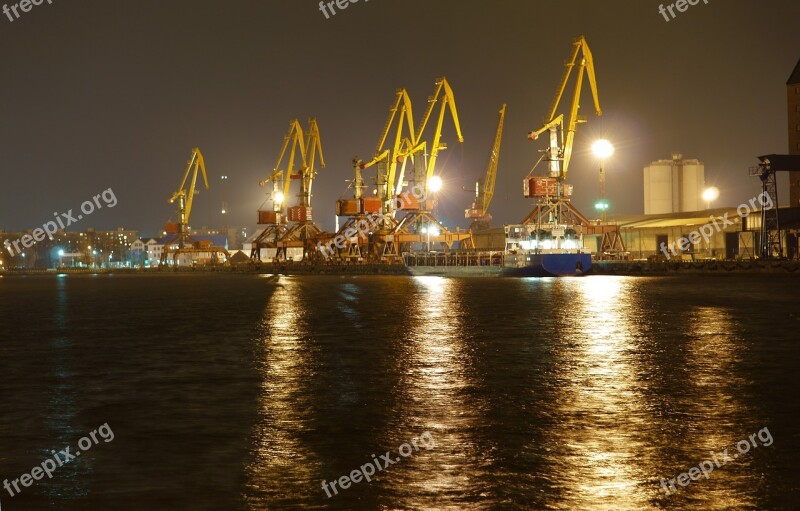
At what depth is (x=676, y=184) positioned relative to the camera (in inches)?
7249

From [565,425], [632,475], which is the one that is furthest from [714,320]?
[632,475]

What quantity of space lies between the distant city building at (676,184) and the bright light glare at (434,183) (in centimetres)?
6943

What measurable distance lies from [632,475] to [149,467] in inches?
221

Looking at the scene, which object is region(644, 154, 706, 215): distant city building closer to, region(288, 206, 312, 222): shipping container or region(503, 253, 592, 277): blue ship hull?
region(288, 206, 312, 222): shipping container

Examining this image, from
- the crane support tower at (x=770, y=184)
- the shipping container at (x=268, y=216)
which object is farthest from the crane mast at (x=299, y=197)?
the crane support tower at (x=770, y=184)

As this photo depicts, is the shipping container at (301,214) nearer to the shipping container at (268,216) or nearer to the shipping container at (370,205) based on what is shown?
the shipping container at (268,216)

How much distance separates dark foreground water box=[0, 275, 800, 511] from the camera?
9.19 metres

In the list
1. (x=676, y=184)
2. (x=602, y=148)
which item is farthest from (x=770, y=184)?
(x=676, y=184)

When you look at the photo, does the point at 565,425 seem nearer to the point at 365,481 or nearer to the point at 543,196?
the point at 365,481

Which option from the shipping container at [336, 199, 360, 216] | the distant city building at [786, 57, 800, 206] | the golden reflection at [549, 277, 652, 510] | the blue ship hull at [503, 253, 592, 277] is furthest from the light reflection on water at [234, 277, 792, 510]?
the shipping container at [336, 199, 360, 216]

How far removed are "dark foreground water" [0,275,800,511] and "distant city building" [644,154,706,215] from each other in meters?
161

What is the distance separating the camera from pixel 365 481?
962 centimetres

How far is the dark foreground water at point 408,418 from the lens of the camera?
30.1 feet

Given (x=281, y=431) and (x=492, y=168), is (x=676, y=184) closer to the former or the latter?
(x=492, y=168)
